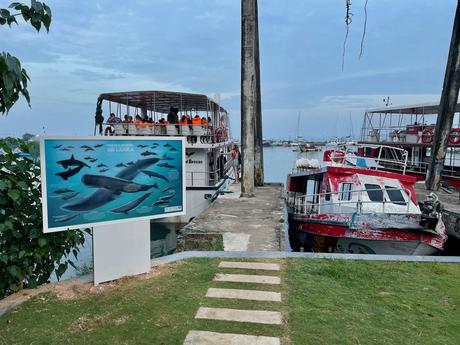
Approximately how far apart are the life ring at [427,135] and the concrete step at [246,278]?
19226mm

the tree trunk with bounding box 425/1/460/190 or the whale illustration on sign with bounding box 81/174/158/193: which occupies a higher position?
the tree trunk with bounding box 425/1/460/190

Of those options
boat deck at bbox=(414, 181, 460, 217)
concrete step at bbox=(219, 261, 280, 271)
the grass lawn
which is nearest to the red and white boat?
boat deck at bbox=(414, 181, 460, 217)

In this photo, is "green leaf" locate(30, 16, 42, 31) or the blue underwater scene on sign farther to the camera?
the blue underwater scene on sign

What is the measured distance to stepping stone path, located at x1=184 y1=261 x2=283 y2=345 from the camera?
3367 millimetres

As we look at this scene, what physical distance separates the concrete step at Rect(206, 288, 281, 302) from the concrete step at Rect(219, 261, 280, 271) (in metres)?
0.78

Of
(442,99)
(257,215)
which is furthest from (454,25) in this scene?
(257,215)

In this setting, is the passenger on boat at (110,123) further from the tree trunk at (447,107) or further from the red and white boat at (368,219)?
the tree trunk at (447,107)

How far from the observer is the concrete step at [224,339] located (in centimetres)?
333

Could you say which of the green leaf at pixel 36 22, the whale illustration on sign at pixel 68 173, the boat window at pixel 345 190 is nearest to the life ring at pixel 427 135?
the boat window at pixel 345 190

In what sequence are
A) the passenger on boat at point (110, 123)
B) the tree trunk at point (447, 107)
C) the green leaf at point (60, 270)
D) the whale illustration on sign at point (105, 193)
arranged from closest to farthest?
1. the whale illustration on sign at point (105, 193)
2. the green leaf at point (60, 270)
3. the tree trunk at point (447, 107)
4. the passenger on boat at point (110, 123)

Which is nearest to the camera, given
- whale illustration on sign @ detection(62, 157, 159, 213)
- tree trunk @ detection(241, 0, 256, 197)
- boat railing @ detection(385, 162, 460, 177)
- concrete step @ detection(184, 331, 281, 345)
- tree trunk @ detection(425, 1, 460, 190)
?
concrete step @ detection(184, 331, 281, 345)

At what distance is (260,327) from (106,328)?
145 centimetres

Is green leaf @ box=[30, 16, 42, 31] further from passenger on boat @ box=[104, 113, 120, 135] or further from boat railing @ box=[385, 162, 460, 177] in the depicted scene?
boat railing @ box=[385, 162, 460, 177]

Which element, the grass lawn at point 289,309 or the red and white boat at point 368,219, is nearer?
the grass lawn at point 289,309
